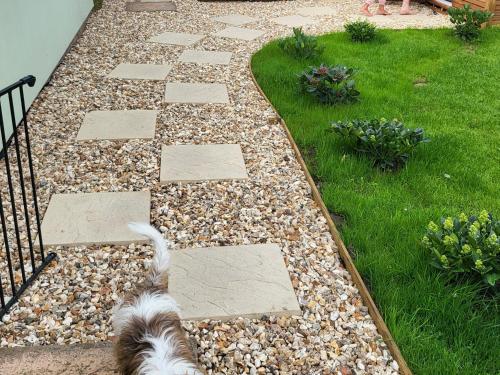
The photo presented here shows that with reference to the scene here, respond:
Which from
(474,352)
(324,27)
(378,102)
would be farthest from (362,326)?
(324,27)

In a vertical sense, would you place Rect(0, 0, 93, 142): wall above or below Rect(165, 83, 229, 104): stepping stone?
above

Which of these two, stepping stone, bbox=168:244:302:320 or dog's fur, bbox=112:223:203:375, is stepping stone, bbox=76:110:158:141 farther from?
dog's fur, bbox=112:223:203:375

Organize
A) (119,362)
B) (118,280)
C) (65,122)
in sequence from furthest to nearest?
(65,122) < (118,280) < (119,362)

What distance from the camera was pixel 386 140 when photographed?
4.42 m

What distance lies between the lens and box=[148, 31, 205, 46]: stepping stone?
8.00 meters

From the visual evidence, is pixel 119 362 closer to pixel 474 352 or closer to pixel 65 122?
pixel 474 352

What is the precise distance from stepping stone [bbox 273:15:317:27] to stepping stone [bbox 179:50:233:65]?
7.08 ft

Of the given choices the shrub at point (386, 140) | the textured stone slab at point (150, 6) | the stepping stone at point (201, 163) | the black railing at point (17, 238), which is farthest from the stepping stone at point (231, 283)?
the textured stone slab at point (150, 6)

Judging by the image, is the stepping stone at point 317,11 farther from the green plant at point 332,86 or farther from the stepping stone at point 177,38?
the green plant at point 332,86

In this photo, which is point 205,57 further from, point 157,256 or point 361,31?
point 157,256

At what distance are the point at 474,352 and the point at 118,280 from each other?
1.95 metres

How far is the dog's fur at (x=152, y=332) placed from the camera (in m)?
1.81

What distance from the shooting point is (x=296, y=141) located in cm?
495

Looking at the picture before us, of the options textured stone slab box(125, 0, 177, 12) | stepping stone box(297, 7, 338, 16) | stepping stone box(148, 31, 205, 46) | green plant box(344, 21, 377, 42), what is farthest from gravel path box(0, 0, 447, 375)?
stepping stone box(297, 7, 338, 16)
